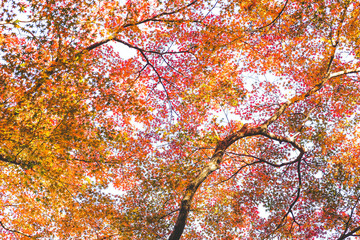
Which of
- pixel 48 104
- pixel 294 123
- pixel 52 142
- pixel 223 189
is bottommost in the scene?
pixel 52 142

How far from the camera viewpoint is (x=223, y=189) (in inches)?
606

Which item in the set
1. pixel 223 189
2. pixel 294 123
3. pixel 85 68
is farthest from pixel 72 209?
pixel 294 123

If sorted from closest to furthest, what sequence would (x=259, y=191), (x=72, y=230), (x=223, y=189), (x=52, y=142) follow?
(x=52, y=142) → (x=72, y=230) → (x=259, y=191) → (x=223, y=189)

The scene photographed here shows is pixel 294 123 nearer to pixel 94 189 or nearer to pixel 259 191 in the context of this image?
pixel 259 191

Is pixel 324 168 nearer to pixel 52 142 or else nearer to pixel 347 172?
pixel 347 172

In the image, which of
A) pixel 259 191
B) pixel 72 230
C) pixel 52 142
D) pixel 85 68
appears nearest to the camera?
pixel 52 142

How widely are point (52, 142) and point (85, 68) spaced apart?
2.86 metres

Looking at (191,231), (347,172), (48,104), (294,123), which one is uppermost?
(294,123)

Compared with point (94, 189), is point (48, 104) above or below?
above

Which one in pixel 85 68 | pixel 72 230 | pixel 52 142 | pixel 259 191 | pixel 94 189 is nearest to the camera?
pixel 52 142

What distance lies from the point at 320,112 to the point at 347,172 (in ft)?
13.3

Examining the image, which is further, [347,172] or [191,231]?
[191,231]

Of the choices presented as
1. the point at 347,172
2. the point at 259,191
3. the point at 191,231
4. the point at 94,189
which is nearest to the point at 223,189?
the point at 259,191

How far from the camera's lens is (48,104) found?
740 centimetres
